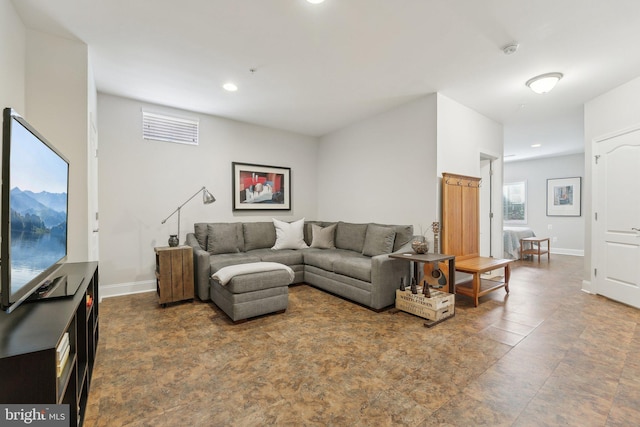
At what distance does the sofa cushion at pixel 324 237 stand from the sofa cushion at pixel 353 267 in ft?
3.01

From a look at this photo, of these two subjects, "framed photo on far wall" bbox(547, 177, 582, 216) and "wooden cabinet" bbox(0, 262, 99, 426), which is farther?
"framed photo on far wall" bbox(547, 177, 582, 216)

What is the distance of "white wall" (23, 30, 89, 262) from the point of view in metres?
2.39

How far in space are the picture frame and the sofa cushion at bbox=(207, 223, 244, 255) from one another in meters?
0.55

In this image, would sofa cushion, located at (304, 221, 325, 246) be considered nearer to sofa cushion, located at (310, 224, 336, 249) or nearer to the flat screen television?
sofa cushion, located at (310, 224, 336, 249)

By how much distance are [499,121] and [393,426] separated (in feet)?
16.4

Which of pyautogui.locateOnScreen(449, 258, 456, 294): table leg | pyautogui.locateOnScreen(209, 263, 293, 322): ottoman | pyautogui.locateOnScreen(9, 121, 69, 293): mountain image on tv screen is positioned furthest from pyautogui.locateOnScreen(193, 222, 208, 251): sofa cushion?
pyautogui.locateOnScreen(449, 258, 456, 294): table leg

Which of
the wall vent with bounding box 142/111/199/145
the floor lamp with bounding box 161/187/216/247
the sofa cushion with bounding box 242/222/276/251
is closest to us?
the floor lamp with bounding box 161/187/216/247

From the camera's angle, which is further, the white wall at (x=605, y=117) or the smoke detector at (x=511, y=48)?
the white wall at (x=605, y=117)

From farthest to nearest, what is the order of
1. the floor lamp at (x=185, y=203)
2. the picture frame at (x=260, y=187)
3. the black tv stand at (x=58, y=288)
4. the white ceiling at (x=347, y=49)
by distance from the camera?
the picture frame at (x=260, y=187), the floor lamp at (x=185, y=203), the white ceiling at (x=347, y=49), the black tv stand at (x=58, y=288)

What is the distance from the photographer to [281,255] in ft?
13.6

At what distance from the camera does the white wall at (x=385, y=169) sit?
12.1ft

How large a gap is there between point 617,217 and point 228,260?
188 inches

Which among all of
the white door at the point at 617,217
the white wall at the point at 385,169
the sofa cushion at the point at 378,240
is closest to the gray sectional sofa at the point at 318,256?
the sofa cushion at the point at 378,240
